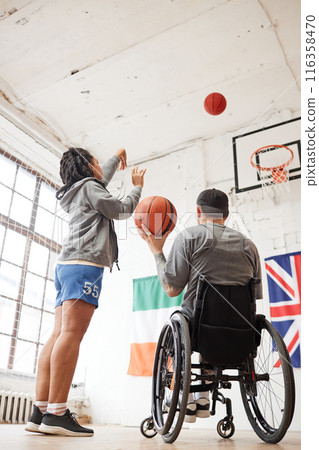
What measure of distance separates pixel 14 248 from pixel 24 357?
951 mm

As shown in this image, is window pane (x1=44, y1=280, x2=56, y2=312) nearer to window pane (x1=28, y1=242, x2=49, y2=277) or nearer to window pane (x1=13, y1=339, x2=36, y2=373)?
window pane (x1=28, y1=242, x2=49, y2=277)

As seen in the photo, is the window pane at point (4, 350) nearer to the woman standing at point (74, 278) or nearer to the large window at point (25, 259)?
the large window at point (25, 259)

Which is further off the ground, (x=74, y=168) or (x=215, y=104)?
(x=215, y=104)

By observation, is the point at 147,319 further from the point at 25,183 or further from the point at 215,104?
the point at 215,104

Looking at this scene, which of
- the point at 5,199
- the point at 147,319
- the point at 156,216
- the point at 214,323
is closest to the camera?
the point at 214,323

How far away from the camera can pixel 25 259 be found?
3695 mm

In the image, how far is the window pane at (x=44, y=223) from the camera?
12.9 ft

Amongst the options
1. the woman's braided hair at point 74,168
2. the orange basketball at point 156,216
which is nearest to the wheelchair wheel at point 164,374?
the orange basketball at point 156,216

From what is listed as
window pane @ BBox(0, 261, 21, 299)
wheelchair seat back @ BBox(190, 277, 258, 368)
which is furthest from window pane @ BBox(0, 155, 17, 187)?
wheelchair seat back @ BBox(190, 277, 258, 368)

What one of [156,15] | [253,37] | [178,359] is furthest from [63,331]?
[253,37]

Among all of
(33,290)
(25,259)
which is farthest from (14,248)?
(33,290)

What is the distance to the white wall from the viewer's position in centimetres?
332

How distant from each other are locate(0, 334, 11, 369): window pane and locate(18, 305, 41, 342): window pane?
119 mm

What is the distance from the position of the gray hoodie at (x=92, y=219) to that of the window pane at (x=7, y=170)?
82.2 inches
